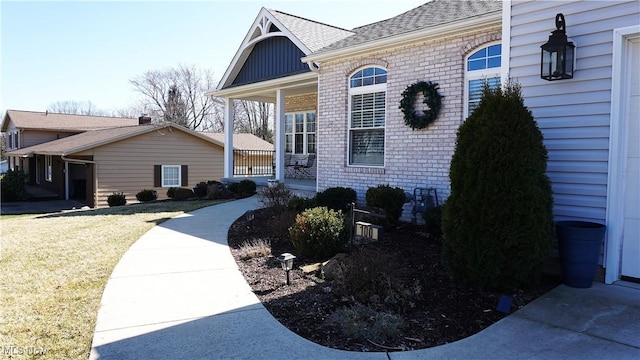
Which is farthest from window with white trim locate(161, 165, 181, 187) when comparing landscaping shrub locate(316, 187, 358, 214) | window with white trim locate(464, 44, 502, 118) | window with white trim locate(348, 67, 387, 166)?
window with white trim locate(464, 44, 502, 118)

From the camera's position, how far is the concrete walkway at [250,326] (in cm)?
324

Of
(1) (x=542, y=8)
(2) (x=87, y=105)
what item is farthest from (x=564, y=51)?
(2) (x=87, y=105)

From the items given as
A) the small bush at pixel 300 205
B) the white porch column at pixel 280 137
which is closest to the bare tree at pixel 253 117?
the white porch column at pixel 280 137

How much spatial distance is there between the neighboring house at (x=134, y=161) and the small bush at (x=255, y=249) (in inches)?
610

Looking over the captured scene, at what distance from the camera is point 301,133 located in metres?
15.5

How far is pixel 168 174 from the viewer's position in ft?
72.0

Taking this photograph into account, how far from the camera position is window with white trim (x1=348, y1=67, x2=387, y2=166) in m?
8.92

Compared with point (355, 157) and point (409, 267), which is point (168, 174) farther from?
point (409, 267)

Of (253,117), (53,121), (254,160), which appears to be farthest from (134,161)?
(253,117)

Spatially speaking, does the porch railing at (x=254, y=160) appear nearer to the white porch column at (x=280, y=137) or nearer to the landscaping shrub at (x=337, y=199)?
the white porch column at (x=280, y=137)

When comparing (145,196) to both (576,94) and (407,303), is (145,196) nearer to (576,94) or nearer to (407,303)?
(407,303)

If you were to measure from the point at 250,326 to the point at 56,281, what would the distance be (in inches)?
112

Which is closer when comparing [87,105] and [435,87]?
[435,87]

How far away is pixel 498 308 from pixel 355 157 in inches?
231
